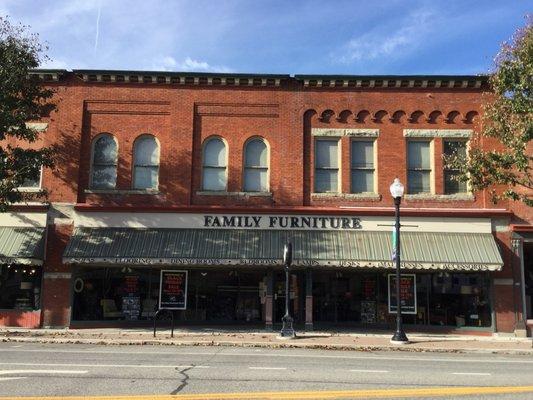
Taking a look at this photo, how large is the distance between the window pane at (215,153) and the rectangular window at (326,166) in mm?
3489

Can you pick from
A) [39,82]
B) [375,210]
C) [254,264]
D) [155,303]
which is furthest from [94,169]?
[375,210]

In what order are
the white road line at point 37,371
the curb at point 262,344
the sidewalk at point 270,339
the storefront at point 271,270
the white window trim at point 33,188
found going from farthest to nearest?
the white window trim at point 33,188
the storefront at point 271,270
the sidewalk at point 270,339
the curb at point 262,344
the white road line at point 37,371

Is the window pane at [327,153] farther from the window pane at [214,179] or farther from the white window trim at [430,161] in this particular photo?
the window pane at [214,179]

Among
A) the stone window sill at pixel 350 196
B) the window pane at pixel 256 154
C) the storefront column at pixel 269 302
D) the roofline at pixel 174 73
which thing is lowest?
the storefront column at pixel 269 302

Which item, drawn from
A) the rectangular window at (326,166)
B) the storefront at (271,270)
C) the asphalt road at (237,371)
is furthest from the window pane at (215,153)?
the asphalt road at (237,371)

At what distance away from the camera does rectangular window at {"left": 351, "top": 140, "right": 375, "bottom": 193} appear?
71.1 feet

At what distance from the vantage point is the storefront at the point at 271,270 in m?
20.0

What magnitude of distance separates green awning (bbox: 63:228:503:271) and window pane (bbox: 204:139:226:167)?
8.54 ft

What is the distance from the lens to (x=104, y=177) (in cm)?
2180

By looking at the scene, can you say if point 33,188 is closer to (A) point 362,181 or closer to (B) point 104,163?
(B) point 104,163

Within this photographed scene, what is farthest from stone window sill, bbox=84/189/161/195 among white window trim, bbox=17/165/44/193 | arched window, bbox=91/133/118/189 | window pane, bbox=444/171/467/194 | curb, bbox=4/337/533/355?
window pane, bbox=444/171/467/194

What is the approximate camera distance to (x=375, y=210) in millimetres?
20875

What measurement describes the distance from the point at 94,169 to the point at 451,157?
13.0 m

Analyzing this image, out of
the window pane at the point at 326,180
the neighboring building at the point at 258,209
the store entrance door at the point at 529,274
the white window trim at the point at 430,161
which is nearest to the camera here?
the neighboring building at the point at 258,209
